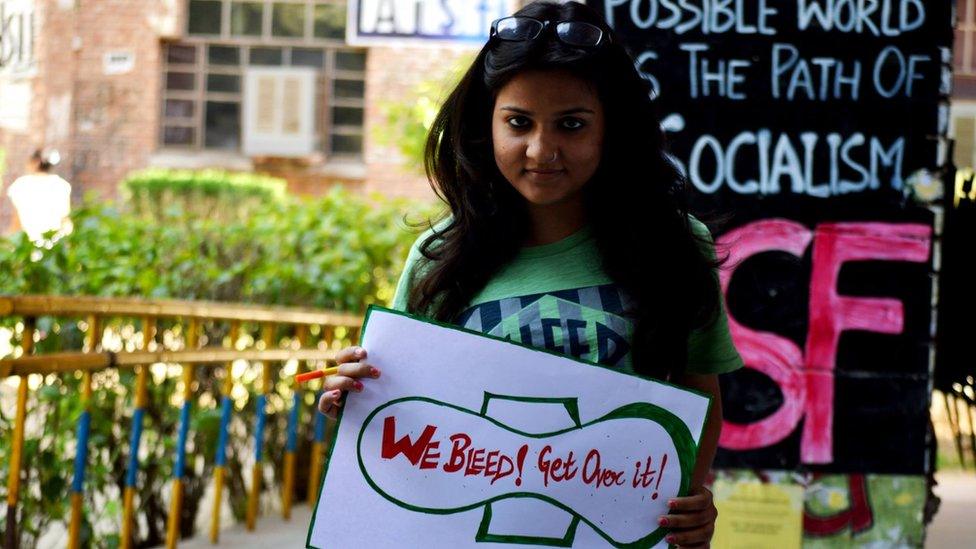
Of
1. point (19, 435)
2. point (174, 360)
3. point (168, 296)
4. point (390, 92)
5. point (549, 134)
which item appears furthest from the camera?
point (390, 92)

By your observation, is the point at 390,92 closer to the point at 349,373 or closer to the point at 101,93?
the point at 101,93

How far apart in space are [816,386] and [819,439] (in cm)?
16

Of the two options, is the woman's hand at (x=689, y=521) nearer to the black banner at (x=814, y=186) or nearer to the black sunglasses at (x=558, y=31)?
Result: the black sunglasses at (x=558, y=31)

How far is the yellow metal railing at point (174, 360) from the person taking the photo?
12.1 feet

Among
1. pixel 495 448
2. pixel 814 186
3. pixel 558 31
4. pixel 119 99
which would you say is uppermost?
pixel 119 99

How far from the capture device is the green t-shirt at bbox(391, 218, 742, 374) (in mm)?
1924

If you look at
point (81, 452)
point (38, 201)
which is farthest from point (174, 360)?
point (38, 201)

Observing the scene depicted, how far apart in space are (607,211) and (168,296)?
13.0ft

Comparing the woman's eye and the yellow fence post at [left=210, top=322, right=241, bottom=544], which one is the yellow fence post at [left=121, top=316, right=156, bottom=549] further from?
the woman's eye

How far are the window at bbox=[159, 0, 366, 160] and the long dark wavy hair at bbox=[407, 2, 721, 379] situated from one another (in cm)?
1529

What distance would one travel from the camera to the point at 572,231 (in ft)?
6.66

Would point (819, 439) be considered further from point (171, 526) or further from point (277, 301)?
point (277, 301)

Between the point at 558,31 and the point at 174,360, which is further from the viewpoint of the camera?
the point at 174,360

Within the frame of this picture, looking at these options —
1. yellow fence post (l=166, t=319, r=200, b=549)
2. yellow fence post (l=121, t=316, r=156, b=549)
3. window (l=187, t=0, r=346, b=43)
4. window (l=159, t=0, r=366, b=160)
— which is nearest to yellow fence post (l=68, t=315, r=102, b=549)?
yellow fence post (l=121, t=316, r=156, b=549)
